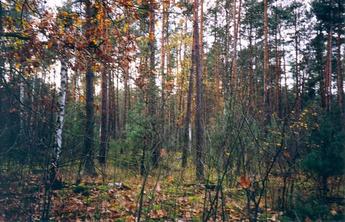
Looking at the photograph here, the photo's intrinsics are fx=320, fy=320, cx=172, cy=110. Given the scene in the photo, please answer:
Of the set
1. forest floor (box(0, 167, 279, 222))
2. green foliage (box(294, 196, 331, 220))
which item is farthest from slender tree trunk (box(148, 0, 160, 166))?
green foliage (box(294, 196, 331, 220))

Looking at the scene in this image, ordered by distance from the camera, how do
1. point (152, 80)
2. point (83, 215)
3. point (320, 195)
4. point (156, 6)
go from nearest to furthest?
point (156, 6) → point (83, 215) → point (320, 195) → point (152, 80)

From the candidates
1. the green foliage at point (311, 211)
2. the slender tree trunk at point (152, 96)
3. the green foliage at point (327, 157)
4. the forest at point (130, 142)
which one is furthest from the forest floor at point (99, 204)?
the green foliage at point (327, 157)

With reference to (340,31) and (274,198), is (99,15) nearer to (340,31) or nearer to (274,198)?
(274,198)

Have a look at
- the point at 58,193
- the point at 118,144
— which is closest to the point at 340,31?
the point at 118,144

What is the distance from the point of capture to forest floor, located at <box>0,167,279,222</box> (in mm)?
5988

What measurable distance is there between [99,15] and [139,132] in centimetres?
881

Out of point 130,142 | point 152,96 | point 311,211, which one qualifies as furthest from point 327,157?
point 130,142

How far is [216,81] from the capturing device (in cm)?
3241

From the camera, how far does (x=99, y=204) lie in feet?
23.2

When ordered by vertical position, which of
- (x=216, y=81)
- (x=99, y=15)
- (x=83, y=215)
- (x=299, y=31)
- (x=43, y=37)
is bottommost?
(x=83, y=215)

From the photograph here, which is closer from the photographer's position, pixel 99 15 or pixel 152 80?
pixel 99 15

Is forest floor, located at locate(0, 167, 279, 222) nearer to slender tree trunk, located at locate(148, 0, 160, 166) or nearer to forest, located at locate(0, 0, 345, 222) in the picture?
forest, located at locate(0, 0, 345, 222)

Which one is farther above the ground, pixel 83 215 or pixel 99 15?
pixel 99 15

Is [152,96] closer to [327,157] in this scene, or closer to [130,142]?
[130,142]
